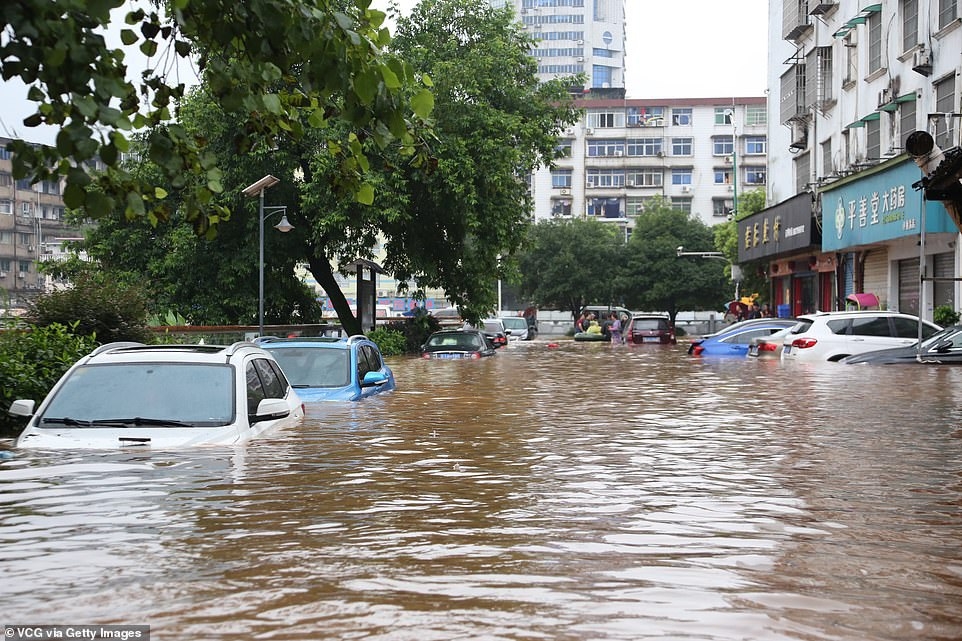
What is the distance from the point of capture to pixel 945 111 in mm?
29891

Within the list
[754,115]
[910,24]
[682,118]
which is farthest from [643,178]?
[910,24]

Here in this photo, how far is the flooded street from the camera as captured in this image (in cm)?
544

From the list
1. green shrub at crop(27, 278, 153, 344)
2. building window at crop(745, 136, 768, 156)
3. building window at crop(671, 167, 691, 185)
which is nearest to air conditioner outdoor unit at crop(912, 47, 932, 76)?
green shrub at crop(27, 278, 153, 344)

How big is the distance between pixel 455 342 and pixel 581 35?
129102 millimetres

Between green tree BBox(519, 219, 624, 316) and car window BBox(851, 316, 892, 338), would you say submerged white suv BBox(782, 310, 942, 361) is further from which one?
green tree BBox(519, 219, 624, 316)

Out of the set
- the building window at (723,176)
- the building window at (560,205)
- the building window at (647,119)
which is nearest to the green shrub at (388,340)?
the building window at (560,205)

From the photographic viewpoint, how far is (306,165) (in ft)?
118

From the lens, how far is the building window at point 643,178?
10075 centimetres

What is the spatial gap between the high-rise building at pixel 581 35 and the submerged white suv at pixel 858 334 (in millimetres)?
131101

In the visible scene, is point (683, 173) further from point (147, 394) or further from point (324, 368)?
point (147, 394)

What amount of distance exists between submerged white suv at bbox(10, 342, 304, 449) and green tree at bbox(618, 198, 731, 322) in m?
70.5

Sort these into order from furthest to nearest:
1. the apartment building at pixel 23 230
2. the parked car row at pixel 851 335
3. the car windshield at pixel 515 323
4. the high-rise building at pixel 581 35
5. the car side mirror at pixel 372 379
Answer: the high-rise building at pixel 581 35
the apartment building at pixel 23 230
the car windshield at pixel 515 323
the parked car row at pixel 851 335
the car side mirror at pixel 372 379

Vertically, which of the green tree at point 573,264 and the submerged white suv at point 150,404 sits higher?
the green tree at point 573,264

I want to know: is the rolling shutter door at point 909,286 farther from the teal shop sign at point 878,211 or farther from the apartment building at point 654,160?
the apartment building at point 654,160
